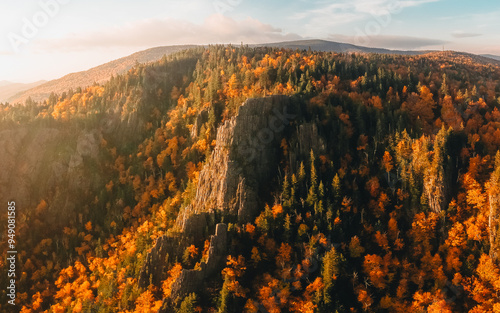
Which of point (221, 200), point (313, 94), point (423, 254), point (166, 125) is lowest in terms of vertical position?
point (423, 254)

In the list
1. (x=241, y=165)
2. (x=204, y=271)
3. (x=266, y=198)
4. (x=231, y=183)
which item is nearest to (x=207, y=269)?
(x=204, y=271)

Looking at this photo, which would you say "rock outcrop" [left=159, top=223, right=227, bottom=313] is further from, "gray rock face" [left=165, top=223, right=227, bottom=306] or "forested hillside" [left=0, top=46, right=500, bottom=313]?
"forested hillside" [left=0, top=46, right=500, bottom=313]

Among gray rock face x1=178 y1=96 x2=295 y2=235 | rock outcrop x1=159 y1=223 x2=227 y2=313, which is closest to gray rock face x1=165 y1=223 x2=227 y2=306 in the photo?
rock outcrop x1=159 y1=223 x2=227 y2=313

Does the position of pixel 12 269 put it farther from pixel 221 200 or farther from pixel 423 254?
pixel 423 254

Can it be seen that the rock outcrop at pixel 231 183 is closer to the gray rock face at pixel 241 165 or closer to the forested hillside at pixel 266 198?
the gray rock face at pixel 241 165

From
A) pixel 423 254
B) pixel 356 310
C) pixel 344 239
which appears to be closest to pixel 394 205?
pixel 423 254

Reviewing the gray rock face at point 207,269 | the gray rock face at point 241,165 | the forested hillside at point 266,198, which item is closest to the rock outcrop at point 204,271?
the gray rock face at point 207,269

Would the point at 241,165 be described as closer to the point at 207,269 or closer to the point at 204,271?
the point at 207,269
